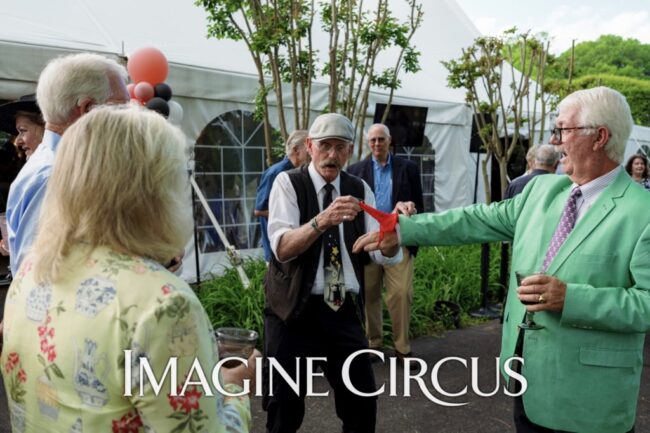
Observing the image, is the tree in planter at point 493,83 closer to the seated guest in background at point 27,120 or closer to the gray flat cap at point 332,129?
the gray flat cap at point 332,129

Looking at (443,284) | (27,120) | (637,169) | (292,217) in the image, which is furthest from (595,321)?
(637,169)

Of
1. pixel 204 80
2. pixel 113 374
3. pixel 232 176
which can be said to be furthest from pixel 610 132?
pixel 232 176

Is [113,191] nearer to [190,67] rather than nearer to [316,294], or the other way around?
[316,294]

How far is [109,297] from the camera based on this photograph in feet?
4.06

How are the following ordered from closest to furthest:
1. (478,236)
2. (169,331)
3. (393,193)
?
(169,331), (478,236), (393,193)

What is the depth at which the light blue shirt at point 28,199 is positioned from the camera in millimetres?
2094

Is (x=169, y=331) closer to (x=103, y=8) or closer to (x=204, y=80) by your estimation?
(x=204, y=80)

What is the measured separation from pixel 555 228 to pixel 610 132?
418mm

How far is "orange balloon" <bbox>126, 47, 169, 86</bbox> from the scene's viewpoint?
16.6ft

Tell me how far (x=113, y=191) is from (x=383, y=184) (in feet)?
14.9

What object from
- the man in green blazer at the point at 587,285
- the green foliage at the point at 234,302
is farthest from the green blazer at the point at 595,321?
the green foliage at the point at 234,302

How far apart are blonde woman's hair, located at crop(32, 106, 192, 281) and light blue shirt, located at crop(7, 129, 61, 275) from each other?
797 millimetres

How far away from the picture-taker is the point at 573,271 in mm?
2207

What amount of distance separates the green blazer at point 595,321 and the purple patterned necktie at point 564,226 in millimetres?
26
